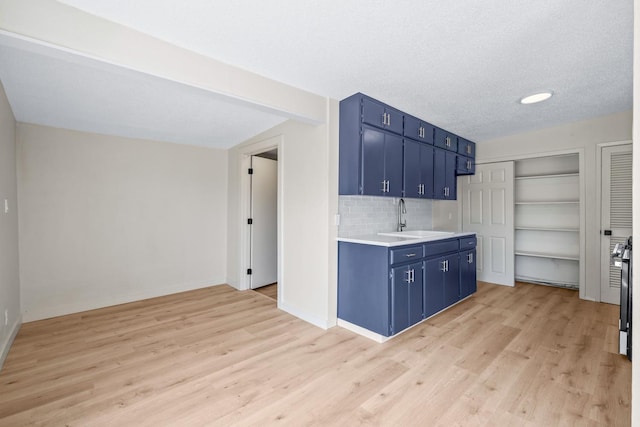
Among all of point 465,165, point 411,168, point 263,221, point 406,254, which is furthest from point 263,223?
point 465,165

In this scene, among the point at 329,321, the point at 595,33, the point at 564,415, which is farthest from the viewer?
the point at 329,321

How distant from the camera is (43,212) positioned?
3.26 m

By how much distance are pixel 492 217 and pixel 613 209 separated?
1.39m

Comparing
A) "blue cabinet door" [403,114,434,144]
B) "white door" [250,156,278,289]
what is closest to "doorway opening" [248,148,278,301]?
"white door" [250,156,278,289]

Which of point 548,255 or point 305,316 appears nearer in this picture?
point 305,316

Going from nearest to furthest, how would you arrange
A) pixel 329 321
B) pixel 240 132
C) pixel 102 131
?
1. pixel 329 321
2. pixel 102 131
3. pixel 240 132

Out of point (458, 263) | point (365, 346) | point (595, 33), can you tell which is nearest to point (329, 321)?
point (365, 346)

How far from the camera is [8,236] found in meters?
2.58

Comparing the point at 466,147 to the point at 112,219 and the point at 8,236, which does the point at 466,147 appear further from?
the point at 8,236

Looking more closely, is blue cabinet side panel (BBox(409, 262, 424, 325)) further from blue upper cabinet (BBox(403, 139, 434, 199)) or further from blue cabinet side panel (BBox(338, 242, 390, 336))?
blue upper cabinet (BBox(403, 139, 434, 199))

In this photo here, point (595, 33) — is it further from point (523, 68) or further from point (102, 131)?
point (102, 131)

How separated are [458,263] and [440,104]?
1911mm

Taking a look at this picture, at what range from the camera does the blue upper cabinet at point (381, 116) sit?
119 inches

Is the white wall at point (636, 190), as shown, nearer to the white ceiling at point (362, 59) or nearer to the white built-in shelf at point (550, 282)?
the white ceiling at point (362, 59)
